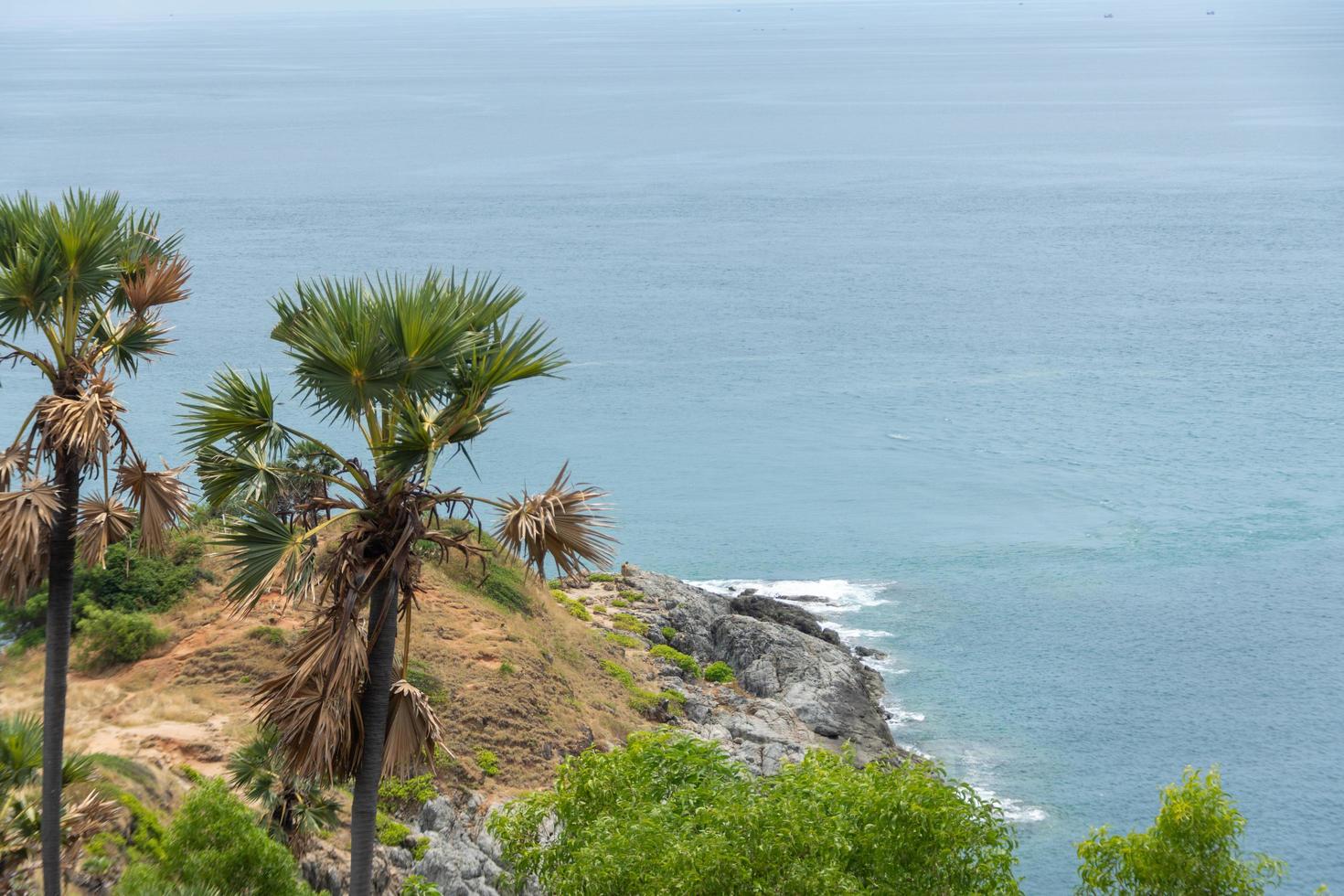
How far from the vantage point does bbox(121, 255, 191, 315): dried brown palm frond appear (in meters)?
18.5

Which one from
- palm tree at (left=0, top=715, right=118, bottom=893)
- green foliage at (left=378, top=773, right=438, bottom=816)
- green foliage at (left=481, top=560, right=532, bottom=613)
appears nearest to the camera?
palm tree at (left=0, top=715, right=118, bottom=893)

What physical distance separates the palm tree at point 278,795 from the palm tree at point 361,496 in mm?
9386

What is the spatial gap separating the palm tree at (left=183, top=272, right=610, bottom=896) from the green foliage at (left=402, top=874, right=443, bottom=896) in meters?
12.9

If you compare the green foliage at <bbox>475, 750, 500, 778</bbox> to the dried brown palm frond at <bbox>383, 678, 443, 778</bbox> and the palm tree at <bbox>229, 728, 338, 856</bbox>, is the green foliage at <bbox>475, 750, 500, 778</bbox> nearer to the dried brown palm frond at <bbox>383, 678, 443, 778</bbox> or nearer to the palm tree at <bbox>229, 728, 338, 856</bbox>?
the palm tree at <bbox>229, 728, 338, 856</bbox>

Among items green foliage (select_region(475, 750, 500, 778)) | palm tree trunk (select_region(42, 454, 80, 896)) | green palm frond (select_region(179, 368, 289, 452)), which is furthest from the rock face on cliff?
green palm frond (select_region(179, 368, 289, 452))

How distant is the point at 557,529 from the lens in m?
15.2

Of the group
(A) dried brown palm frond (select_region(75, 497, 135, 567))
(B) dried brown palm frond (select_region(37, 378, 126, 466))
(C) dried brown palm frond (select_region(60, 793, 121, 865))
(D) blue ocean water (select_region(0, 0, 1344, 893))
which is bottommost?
(C) dried brown palm frond (select_region(60, 793, 121, 865))

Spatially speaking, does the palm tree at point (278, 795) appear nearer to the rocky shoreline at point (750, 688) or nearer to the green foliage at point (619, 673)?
the rocky shoreline at point (750, 688)

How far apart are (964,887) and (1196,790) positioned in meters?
3.83

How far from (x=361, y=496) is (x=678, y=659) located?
3719cm

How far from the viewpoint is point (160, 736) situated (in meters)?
33.7

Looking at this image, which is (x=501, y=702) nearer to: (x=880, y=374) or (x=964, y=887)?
(x=964, y=887)

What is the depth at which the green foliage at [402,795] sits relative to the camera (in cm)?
3384

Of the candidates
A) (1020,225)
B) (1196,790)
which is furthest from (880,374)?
(1196,790)
